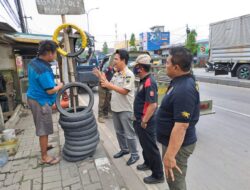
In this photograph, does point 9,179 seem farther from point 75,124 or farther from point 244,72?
point 244,72

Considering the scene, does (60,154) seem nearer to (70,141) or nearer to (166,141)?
(70,141)

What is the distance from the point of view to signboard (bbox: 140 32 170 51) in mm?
48750

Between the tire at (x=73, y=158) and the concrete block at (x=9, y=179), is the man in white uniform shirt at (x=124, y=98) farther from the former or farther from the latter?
the concrete block at (x=9, y=179)

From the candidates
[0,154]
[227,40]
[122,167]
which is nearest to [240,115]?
[122,167]

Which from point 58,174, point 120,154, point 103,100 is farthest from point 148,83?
point 103,100

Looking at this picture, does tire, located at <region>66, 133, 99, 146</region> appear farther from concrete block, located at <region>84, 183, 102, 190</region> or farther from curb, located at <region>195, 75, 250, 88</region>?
curb, located at <region>195, 75, 250, 88</region>

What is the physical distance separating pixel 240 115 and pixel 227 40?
841cm

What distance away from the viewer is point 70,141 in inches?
127

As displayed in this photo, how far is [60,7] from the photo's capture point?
3252mm

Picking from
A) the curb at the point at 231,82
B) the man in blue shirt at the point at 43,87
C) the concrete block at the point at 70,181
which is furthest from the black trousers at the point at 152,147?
the curb at the point at 231,82

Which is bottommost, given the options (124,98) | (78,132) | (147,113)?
(78,132)

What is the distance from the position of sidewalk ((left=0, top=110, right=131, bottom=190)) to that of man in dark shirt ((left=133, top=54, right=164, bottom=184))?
482 mm

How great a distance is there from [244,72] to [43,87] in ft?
40.1

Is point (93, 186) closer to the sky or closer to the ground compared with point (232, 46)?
closer to the ground
